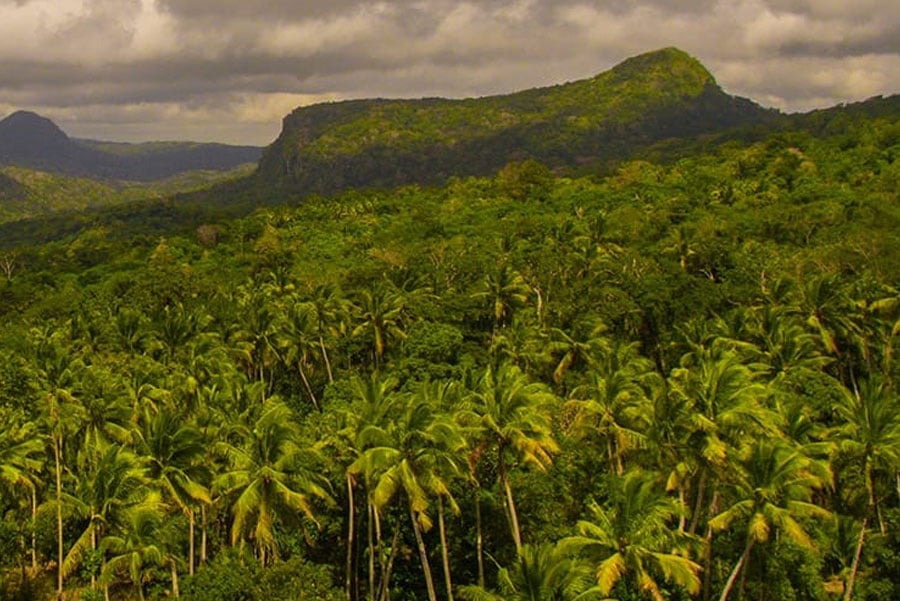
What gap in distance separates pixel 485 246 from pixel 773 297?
34172 millimetres

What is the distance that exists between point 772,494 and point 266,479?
1908cm

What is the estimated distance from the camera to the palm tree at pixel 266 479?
30203 mm

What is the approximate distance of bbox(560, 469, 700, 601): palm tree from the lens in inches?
978

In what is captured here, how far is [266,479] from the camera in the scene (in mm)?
30750

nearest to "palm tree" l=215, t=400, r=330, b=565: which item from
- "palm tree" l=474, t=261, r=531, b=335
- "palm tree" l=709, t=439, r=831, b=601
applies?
"palm tree" l=709, t=439, r=831, b=601

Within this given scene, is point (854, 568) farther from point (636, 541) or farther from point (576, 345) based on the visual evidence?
point (576, 345)

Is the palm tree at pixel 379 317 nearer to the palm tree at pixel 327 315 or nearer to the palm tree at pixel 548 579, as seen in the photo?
the palm tree at pixel 327 315

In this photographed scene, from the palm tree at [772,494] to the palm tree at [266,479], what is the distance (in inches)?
648

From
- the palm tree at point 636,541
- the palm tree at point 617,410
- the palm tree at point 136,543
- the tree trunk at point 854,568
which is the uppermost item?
the palm tree at point 617,410

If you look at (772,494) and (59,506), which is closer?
(772,494)

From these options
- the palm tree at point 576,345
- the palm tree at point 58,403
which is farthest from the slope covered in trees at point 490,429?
the palm tree at point 576,345

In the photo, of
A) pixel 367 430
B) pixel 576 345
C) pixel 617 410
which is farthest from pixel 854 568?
pixel 576 345

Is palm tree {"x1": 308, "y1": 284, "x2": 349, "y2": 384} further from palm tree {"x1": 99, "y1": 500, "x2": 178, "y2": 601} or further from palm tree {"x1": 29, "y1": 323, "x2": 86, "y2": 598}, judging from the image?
palm tree {"x1": 99, "y1": 500, "x2": 178, "y2": 601}

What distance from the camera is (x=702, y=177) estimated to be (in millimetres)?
110688
